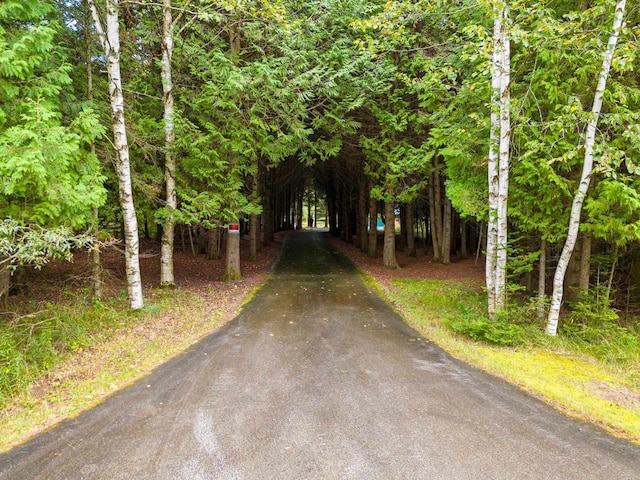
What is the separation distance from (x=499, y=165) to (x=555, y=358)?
360cm

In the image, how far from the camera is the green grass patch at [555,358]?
4.26 m

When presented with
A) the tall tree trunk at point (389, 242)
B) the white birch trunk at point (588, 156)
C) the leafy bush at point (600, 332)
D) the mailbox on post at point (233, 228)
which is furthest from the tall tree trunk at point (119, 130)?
the tall tree trunk at point (389, 242)

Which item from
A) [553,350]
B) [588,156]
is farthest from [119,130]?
[553,350]

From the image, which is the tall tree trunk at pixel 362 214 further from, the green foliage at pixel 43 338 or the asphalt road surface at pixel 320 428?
the green foliage at pixel 43 338

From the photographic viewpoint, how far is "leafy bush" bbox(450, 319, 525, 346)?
6633mm

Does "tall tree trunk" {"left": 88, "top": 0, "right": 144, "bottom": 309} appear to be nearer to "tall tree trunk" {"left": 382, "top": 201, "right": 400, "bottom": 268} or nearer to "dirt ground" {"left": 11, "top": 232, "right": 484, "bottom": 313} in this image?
"dirt ground" {"left": 11, "top": 232, "right": 484, "bottom": 313}

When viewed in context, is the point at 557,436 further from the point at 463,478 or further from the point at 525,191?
the point at 525,191

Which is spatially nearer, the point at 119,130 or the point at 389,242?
the point at 119,130

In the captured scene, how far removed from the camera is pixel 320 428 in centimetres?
372

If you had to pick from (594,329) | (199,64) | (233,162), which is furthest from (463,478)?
(199,64)

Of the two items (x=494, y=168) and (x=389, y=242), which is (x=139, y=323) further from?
(x=389, y=242)

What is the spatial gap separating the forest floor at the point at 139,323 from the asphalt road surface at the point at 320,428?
0.40 m

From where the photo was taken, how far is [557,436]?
358 cm

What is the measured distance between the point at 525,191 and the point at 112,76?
893 centimetres
